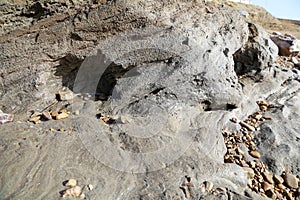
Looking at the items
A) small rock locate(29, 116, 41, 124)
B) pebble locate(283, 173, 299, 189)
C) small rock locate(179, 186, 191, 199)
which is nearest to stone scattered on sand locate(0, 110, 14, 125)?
small rock locate(29, 116, 41, 124)

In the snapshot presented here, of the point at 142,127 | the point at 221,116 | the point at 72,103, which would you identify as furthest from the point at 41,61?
the point at 221,116

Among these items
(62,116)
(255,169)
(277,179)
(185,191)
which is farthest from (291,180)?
(62,116)

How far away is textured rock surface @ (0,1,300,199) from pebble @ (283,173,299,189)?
10 centimetres

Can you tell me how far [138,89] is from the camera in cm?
274

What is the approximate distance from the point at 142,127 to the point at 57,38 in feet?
4.42

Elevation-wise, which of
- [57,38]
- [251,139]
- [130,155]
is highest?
[57,38]

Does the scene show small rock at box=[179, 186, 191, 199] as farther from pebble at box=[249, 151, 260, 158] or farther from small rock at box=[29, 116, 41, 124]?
small rock at box=[29, 116, 41, 124]

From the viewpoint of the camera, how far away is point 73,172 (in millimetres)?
1901

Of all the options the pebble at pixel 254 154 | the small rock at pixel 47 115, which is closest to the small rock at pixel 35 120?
the small rock at pixel 47 115

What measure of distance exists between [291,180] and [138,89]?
165cm

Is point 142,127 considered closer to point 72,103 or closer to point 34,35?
point 72,103

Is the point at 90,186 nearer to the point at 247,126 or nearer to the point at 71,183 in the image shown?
the point at 71,183

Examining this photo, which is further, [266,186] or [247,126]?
[247,126]

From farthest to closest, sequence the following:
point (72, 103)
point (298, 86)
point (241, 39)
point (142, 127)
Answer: point (298, 86), point (241, 39), point (72, 103), point (142, 127)
